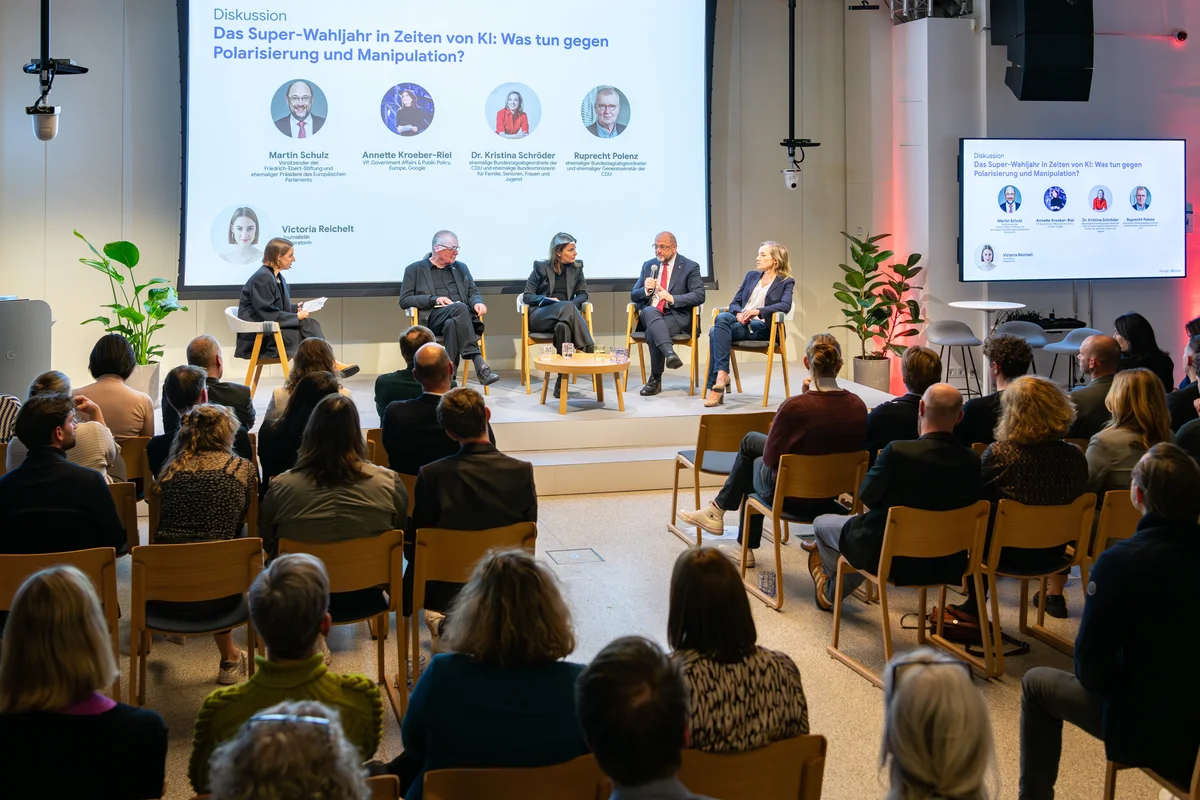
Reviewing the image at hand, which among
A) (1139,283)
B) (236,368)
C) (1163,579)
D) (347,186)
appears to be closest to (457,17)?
(347,186)

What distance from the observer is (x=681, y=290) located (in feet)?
26.9

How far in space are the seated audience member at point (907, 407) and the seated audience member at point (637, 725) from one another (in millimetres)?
3251

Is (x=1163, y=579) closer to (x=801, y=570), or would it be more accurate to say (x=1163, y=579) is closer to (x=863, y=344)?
(x=801, y=570)

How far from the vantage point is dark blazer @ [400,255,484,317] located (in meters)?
7.90

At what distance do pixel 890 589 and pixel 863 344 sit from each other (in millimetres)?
4427

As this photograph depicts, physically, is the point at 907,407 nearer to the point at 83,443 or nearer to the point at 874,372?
the point at 83,443

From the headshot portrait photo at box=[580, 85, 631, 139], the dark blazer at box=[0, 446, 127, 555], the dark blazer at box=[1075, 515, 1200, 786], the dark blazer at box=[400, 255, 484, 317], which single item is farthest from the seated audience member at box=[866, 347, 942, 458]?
the headshot portrait photo at box=[580, 85, 631, 139]

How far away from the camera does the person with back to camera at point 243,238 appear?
27.3ft

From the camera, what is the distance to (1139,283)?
10.1 m

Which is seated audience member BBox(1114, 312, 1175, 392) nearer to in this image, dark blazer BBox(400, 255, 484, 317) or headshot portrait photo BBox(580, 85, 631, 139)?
dark blazer BBox(400, 255, 484, 317)

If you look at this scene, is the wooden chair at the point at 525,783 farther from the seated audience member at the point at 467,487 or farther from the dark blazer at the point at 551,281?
the dark blazer at the point at 551,281

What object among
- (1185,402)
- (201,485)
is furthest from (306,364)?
(1185,402)

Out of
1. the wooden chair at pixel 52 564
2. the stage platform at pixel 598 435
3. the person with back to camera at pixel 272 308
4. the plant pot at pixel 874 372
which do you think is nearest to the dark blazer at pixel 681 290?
the stage platform at pixel 598 435

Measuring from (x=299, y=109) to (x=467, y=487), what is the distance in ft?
17.9
